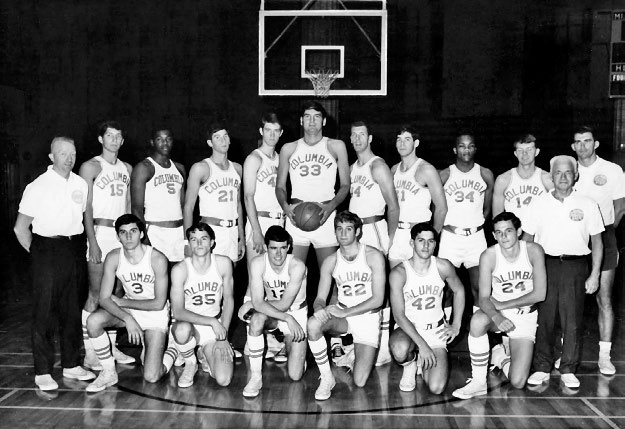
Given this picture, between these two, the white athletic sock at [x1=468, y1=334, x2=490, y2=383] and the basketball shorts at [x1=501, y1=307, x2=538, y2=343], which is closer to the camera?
the white athletic sock at [x1=468, y1=334, x2=490, y2=383]

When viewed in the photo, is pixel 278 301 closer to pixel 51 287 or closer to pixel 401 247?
pixel 401 247

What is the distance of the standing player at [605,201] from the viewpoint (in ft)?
16.9

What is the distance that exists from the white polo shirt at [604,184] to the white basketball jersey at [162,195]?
303 centimetres

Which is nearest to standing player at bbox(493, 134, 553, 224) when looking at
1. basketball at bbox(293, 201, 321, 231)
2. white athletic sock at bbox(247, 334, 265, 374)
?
basketball at bbox(293, 201, 321, 231)

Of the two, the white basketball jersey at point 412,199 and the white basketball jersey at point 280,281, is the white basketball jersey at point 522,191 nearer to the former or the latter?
the white basketball jersey at point 412,199

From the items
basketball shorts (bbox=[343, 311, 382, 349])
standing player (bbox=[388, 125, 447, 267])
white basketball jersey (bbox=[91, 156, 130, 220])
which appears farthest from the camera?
standing player (bbox=[388, 125, 447, 267])

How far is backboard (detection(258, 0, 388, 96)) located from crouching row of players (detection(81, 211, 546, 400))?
10.9 ft

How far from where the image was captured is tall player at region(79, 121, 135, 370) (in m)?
5.29

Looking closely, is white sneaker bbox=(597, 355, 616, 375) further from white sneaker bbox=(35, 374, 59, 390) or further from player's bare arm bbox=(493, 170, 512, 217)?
white sneaker bbox=(35, 374, 59, 390)

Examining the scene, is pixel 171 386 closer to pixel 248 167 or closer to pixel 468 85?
pixel 248 167

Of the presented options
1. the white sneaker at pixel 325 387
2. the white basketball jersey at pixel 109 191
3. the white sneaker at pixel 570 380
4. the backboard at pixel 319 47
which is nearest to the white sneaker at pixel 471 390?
the white sneaker at pixel 570 380

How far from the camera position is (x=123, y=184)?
18.2 feet

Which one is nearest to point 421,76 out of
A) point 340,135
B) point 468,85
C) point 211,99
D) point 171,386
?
point 468,85

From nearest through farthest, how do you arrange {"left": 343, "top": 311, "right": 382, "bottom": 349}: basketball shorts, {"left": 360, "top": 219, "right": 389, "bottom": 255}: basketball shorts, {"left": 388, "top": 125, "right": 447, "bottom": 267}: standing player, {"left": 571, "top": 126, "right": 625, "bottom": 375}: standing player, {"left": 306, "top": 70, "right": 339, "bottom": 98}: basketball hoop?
{"left": 343, "top": 311, "right": 382, "bottom": 349}: basketball shorts → {"left": 571, "top": 126, "right": 625, "bottom": 375}: standing player → {"left": 388, "top": 125, "right": 447, "bottom": 267}: standing player → {"left": 360, "top": 219, "right": 389, "bottom": 255}: basketball shorts → {"left": 306, "top": 70, "right": 339, "bottom": 98}: basketball hoop
